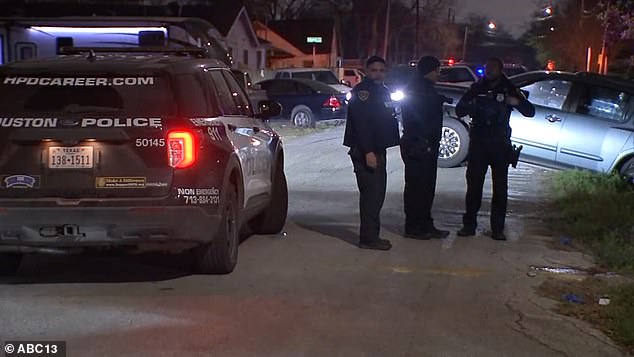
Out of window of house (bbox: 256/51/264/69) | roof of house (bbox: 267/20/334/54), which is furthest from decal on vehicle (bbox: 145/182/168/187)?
roof of house (bbox: 267/20/334/54)

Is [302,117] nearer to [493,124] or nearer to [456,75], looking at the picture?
[456,75]

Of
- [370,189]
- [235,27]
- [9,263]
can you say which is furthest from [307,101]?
[235,27]

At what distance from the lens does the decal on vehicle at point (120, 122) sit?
242 inches

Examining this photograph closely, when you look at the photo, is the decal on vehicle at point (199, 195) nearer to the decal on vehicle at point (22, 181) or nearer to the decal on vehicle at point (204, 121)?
the decal on vehicle at point (204, 121)

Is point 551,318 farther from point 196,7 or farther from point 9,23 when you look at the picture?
point 196,7

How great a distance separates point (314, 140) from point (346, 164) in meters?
4.21

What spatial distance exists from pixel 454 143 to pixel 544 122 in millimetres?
1623

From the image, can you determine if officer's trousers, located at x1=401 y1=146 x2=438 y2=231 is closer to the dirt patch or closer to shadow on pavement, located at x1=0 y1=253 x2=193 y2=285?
the dirt patch

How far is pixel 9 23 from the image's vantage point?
20.8 m

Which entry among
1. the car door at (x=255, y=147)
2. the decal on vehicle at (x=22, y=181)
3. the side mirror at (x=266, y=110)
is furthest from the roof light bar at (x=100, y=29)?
the decal on vehicle at (x=22, y=181)

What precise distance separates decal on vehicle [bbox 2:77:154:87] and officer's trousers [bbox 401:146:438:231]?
3.03 metres

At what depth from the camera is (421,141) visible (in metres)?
8.38

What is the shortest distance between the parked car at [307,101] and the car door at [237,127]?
49.0 feet

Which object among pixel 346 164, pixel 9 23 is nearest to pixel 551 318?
pixel 346 164
